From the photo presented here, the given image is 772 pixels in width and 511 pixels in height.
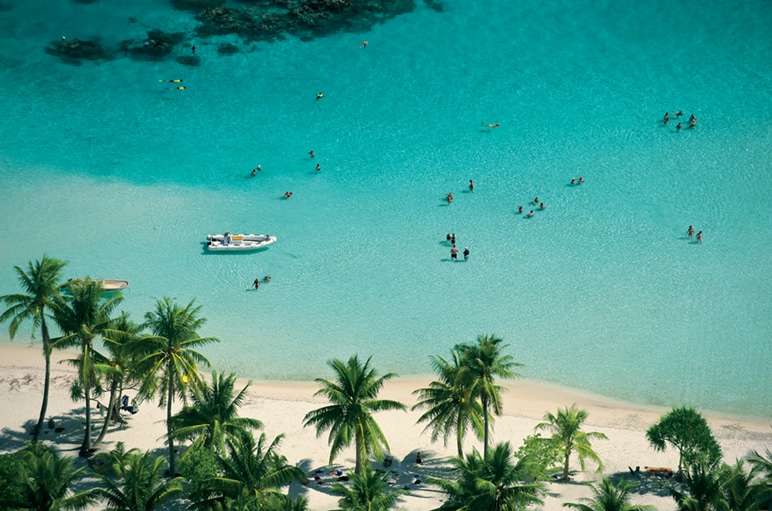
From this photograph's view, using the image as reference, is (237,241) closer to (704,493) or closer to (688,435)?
(688,435)

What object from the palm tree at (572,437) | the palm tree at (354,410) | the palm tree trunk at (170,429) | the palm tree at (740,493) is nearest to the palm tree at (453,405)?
the palm tree at (354,410)

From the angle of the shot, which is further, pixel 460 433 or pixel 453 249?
pixel 453 249

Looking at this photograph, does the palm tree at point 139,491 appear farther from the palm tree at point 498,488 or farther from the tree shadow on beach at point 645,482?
the tree shadow on beach at point 645,482

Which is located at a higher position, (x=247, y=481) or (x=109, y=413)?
(x=109, y=413)

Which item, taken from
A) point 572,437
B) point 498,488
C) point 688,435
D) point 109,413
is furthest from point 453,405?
point 109,413

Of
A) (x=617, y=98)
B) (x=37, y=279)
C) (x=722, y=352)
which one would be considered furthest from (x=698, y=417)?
(x=617, y=98)

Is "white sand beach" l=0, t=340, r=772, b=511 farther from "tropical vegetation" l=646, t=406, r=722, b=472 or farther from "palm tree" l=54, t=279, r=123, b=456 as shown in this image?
"palm tree" l=54, t=279, r=123, b=456
